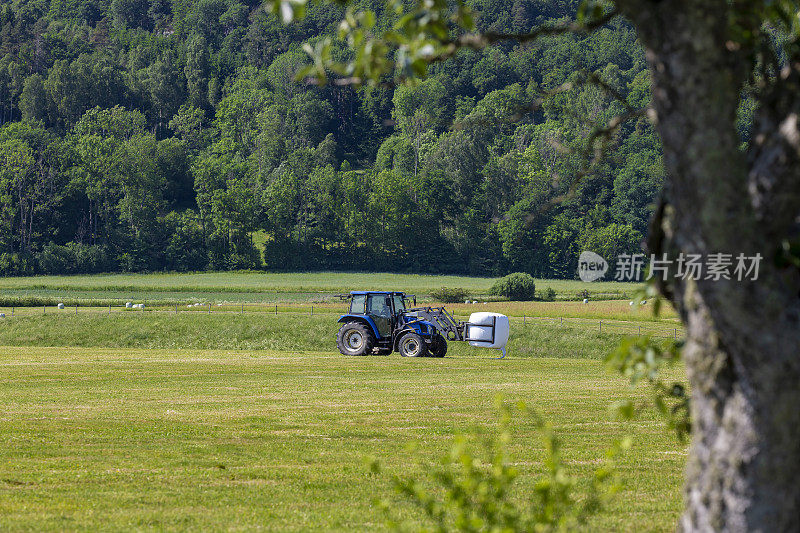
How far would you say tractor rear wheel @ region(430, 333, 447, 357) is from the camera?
1259 inches

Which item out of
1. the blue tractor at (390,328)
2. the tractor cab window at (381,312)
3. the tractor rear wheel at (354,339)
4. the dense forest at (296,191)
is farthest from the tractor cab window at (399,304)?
the dense forest at (296,191)

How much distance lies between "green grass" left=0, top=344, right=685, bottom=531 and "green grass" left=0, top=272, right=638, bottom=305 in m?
40.9

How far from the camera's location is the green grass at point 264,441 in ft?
30.3

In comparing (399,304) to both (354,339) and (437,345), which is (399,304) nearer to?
(354,339)

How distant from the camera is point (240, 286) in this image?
91250mm

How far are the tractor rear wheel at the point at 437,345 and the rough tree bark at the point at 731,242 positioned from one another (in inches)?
1091

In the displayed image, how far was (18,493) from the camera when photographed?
32.4ft

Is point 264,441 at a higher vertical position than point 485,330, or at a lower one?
lower

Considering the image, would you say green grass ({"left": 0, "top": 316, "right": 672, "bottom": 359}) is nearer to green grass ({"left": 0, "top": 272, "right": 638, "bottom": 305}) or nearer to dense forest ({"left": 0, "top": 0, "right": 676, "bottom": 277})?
green grass ({"left": 0, "top": 272, "right": 638, "bottom": 305})

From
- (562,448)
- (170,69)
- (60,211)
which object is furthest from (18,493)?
(170,69)

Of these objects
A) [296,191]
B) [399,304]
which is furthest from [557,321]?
[296,191]

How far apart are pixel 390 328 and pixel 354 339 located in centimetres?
126

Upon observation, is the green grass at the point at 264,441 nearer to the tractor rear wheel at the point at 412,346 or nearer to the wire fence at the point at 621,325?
the tractor rear wheel at the point at 412,346

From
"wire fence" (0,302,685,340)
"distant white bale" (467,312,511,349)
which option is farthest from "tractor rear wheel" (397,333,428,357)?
"wire fence" (0,302,685,340)
